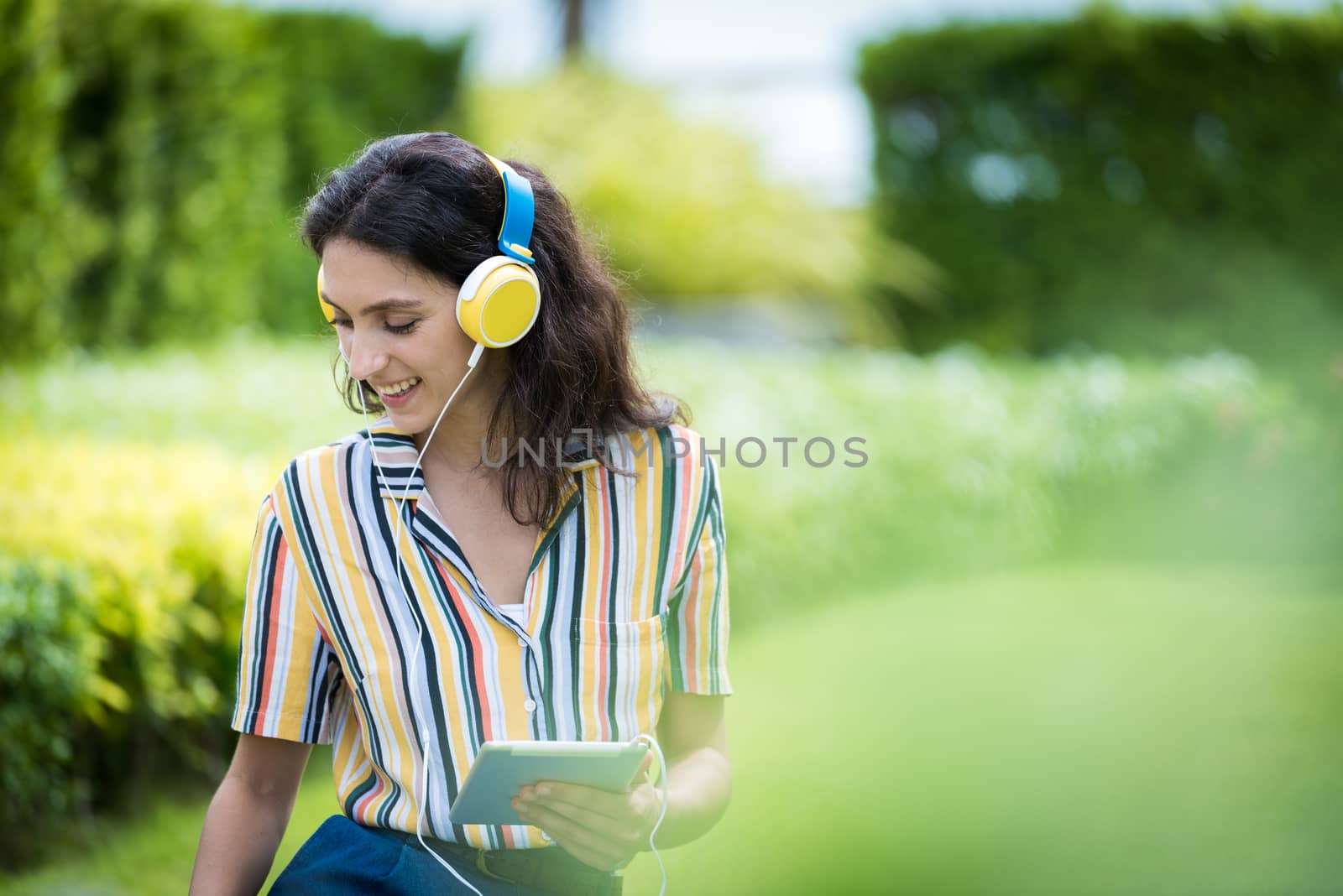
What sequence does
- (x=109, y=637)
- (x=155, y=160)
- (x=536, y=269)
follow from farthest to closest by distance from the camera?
(x=155, y=160) → (x=109, y=637) → (x=536, y=269)

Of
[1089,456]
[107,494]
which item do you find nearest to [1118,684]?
[1089,456]

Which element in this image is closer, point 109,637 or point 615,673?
point 615,673

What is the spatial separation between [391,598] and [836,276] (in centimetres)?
979

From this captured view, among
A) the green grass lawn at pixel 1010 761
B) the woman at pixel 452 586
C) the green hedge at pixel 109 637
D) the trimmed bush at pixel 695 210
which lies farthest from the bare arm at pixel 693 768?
the trimmed bush at pixel 695 210

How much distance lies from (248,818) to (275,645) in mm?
220

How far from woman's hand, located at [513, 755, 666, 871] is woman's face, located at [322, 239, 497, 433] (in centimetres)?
51

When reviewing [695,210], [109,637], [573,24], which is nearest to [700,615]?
[109,637]

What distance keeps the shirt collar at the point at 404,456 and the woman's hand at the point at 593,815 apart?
0.42m

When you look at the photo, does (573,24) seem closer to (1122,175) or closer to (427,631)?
(1122,175)

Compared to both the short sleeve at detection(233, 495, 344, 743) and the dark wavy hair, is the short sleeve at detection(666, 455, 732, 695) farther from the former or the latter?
the short sleeve at detection(233, 495, 344, 743)

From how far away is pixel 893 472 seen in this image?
5.71 meters

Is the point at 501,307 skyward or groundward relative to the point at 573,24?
groundward

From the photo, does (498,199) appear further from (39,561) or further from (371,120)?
(371,120)

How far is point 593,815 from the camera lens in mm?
1366
